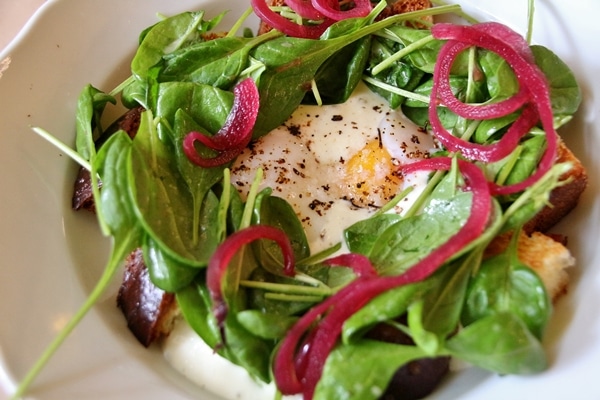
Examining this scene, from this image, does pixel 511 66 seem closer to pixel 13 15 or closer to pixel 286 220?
pixel 286 220

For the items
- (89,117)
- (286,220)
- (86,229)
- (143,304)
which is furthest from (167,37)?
(143,304)

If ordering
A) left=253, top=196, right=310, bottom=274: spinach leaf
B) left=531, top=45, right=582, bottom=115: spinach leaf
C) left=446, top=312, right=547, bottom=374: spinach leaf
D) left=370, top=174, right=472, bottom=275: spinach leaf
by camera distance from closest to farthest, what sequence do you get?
left=446, top=312, right=547, bottom=374: spinach leaf, left=370, top=174, right=472, bottom=275: spinach leaf, left=253, top=196, right=310, bottom=274: spinach leaf, left=531, top=45, right=582, bottom=115: spinach leaf

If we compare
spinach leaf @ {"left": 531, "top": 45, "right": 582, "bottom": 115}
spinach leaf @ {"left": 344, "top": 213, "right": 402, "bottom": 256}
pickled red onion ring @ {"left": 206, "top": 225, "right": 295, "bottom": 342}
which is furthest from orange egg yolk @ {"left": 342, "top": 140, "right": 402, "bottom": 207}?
spinach leaf @ {"left": 531, "top": 45, "right": 582, "bottom": 115}

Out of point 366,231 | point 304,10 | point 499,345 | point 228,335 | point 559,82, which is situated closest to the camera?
point 499,345

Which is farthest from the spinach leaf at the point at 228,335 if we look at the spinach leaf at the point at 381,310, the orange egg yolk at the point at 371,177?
the orange egg yolk at the point at 371,177

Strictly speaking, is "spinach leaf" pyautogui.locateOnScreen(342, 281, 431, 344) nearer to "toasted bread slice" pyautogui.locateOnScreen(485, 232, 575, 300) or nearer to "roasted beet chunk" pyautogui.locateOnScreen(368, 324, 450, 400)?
"roasted beet chunk" pyautogui.locateOnScreen(368, 324, 450, 400)

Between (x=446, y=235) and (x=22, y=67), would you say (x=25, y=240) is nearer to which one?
(x=22, y=67)
